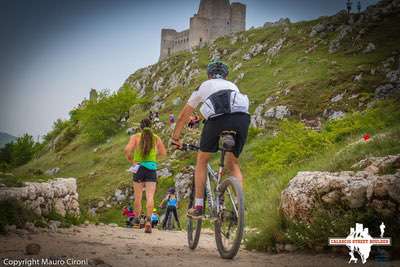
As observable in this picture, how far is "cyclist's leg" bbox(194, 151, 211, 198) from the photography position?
231 inches

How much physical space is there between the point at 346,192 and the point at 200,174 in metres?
1.92

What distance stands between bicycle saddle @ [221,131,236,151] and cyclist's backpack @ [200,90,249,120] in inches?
10.4

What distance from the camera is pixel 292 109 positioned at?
34531 millimetres

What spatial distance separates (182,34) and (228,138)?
10395 cm

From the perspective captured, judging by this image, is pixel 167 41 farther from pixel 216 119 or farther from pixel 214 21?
pixel 216 119

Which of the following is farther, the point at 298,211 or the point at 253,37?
the point at 253,37

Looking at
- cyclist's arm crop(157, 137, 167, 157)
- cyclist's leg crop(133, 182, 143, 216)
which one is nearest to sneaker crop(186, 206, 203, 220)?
cyclist's arm crop(157, 137, 167, 157)

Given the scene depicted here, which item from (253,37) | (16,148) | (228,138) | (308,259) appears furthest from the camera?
(253,37)

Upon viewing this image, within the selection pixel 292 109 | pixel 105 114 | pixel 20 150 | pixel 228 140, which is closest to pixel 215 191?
pixel 228 140

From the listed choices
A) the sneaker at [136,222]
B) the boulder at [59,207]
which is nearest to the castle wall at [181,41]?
the sneaker at [136,222]

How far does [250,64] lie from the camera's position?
57.2 metres

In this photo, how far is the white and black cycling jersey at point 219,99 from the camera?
557 centimetres

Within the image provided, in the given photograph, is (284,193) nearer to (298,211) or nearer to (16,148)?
(298,211)

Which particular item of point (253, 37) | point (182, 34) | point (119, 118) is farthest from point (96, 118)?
point (182, 34)
